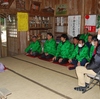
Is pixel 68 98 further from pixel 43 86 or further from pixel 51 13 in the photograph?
pixel 51 13

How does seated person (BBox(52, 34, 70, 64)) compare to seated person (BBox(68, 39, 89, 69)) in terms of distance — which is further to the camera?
seated person (BBox(52, 34, 70, 64))

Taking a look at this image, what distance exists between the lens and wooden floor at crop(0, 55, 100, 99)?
272 centimetres

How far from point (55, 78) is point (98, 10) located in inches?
137

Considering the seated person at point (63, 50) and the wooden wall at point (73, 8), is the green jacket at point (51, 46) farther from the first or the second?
the wooden wall at point (73, 8)

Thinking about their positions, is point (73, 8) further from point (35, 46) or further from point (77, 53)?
point (77, 53)

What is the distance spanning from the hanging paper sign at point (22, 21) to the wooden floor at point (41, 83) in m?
2.26

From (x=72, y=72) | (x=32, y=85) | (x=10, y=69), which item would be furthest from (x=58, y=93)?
(x=10, y=69)

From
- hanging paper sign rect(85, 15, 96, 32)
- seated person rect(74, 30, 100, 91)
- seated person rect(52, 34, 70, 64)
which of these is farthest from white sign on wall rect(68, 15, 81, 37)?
seated person rect(74, 30, 100, 91)

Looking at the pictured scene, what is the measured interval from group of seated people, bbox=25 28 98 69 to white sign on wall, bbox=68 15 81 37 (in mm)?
389

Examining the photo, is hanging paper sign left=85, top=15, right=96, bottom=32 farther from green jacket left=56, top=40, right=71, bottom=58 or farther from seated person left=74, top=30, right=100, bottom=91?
seated person left=74, top=30, right=100, bottom=91

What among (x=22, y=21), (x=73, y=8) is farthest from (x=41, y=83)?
(x=73, y=8)

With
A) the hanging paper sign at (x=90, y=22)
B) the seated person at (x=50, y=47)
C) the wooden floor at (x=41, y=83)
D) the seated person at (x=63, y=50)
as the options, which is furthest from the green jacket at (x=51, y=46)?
the hanging paper sign at (x=90, y=22)

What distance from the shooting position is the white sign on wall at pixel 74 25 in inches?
250

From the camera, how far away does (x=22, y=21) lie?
6.33 meters
